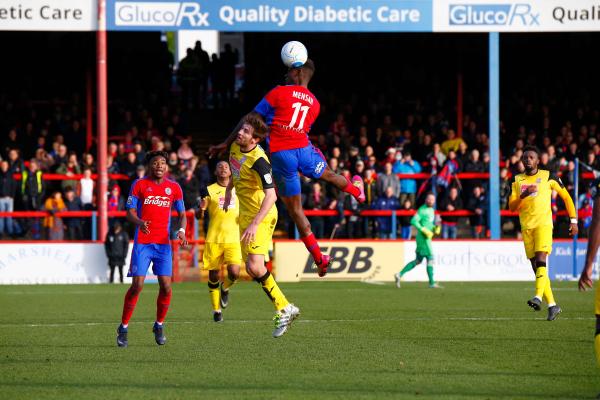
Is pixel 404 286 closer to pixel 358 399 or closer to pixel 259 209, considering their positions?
pixel 259 209

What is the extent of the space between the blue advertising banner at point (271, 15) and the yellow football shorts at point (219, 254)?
1135 centimetres

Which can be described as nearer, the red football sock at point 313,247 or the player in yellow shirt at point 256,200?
the player in yellow shirt at point 256,200

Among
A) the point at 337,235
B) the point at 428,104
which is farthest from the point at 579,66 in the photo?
the point at 337,235

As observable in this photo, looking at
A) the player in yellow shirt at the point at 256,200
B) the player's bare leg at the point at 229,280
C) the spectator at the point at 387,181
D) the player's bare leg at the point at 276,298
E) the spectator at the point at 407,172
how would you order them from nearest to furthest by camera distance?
the player in yellow shirt at the point at 256,200 < the player's bare leg at the point at 276,298 < the player's bare leg at the point at 229,280 < the spectator at the point at 387,181 < the spectator at the point at 407,172

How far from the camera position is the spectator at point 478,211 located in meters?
28.1

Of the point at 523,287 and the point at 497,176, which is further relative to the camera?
the point at 497,176

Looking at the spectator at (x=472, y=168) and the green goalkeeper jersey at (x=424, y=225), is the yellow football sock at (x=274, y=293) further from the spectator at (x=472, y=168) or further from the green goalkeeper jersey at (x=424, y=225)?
the spectator at (x=472, y=168)

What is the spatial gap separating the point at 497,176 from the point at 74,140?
34.2ft

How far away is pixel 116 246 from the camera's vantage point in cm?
2552

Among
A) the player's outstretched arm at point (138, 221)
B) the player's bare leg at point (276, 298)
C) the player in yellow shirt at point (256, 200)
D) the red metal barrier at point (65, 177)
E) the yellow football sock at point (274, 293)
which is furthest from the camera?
the red metal barrier at point (65, 177)

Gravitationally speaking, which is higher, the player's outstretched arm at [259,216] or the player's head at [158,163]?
the player's head at [158,163]

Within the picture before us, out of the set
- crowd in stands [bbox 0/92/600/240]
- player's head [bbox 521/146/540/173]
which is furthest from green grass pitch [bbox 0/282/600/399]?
crowd in stands [bbox 0/92/600/240]

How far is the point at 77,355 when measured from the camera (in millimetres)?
11930

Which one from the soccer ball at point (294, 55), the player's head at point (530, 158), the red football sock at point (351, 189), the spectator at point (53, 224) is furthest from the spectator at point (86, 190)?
the soccer ball at point (294, 55)
